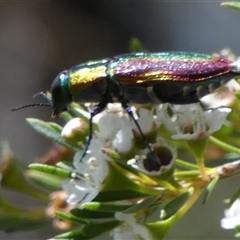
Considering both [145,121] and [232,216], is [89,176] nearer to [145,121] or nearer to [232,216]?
[145,121]

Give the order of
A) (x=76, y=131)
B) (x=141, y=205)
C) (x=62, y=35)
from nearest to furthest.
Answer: (x=141, y=205) → (x=76, y=131) → (x=62, y=35)

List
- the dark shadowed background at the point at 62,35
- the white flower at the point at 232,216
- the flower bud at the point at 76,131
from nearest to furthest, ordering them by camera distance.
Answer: the white flower at the point at 232,216 → the flower bud at the point at 76,131 → the dark shadowed background at the point at 62,35

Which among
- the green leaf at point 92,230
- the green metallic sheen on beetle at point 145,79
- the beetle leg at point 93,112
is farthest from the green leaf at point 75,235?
the green metallic sheen on beetle at point 145,79

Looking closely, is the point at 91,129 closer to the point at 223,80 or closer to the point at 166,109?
the point at 166,109

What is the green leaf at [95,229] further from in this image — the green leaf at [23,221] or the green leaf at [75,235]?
the green leaf at [23,221]

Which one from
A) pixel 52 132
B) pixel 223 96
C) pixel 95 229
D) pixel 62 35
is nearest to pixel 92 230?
pixel 95 229

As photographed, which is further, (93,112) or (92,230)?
(93,112)
